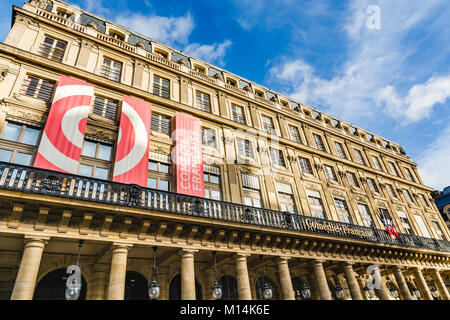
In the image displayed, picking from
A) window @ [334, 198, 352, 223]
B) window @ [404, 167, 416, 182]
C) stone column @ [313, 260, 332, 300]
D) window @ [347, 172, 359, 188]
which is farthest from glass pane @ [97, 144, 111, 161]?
window @ [404, 167, 416, 182]

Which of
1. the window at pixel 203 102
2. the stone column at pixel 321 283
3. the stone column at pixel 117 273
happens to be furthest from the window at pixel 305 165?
the stone column at pixel 117 273

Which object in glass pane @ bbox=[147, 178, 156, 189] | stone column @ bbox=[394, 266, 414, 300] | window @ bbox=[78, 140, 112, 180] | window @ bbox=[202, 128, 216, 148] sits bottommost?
stone column @ bbox=[394, 266, 414, 300]

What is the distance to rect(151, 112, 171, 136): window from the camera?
15.5 meters

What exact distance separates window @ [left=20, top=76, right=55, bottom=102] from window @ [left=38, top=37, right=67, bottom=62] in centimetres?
177

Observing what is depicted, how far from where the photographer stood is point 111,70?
1619cm

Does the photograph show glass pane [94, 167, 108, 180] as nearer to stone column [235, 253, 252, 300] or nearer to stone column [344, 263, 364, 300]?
stone column [235, 253, 252, 300]

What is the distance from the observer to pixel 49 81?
44.7 ft

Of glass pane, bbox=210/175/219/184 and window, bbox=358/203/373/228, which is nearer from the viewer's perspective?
glass pane, bbox=210/175/219/184

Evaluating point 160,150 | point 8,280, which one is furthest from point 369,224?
point 8,280

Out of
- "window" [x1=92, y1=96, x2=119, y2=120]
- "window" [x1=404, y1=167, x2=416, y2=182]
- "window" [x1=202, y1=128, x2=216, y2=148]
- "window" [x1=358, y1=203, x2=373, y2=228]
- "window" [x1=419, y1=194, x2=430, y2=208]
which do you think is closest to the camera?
"window" [x1=92, y1=96, x2=119, y2=120]

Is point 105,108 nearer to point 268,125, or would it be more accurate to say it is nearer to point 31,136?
point 31,136

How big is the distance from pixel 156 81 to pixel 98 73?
3568 millimetres

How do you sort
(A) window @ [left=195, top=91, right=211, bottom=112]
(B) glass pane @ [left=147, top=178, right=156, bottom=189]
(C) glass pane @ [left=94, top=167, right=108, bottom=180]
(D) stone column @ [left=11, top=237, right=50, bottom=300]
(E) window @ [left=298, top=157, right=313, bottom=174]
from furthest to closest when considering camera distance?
(E) window @ [left=298, top=157, right=313, bottom=174], (A) window @ [left=195, top=91, right=211, bottom=112], (B) glass pane @ [left=147, top=178, right=156, bottom=189], (C) glass pane @ [left=94, top=167, right=108, bottom=180], (D) stone column @ [left=11, top=237, right=50, bottom=300]
